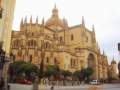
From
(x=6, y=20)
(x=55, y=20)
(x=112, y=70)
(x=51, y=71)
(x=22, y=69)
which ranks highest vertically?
(x=55, y=20)

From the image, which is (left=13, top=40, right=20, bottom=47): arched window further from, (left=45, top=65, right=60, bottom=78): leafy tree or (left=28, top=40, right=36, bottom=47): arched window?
(left=45, top=65, right=60, bottom=78): leafy tree

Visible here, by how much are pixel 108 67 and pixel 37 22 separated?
3509 centimetres

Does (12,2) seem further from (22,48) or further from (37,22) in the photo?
(37,22)

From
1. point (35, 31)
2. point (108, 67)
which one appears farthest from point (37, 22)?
point (108, 67)

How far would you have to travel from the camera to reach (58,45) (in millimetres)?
63469

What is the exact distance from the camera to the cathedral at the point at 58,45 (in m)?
58.8

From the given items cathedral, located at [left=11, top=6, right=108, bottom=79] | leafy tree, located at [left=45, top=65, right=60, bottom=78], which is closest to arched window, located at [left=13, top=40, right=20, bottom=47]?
cathedral, located at [left=11, top=6, right=108, bottom=79]

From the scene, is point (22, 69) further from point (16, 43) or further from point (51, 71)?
point (16, 43)

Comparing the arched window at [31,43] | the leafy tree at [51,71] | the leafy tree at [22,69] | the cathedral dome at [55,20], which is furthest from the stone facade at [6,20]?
the cathedral dome at [55,20]

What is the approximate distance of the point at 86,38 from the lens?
74750mm

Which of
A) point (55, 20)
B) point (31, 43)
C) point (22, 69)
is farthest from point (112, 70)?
point (22, 69)

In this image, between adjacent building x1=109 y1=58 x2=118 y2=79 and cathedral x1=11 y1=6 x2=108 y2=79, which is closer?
cathedral x1=11 y1=6 x2=108 y2=79

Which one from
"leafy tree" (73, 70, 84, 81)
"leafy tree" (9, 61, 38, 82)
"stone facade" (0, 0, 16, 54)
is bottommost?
"leafy tree" (73, 70, 84, 81)

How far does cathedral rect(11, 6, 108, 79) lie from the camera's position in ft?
193
